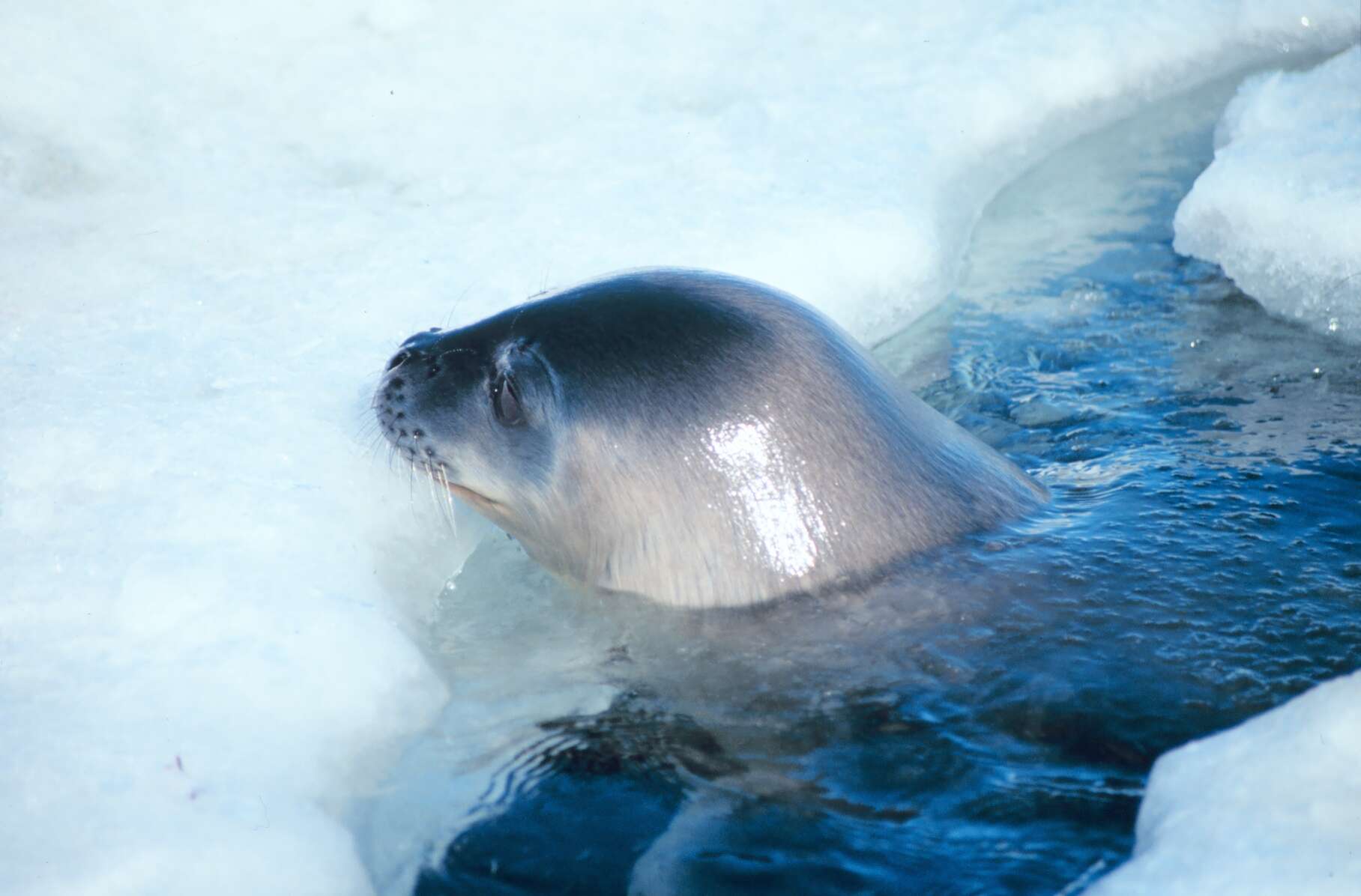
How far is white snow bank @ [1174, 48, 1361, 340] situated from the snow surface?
2.49ft

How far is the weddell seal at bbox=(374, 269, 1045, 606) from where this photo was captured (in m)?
2.44

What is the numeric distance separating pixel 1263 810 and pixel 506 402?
1476 mm

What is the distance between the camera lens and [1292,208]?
372 centimetres

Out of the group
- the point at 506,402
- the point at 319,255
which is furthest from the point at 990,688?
the point at 319,255

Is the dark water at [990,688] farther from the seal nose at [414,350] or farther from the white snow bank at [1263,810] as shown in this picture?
the seal nose at [414,350]

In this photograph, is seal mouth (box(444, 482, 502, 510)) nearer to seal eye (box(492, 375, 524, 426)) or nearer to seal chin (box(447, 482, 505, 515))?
seal chin (box(447, 482, 505, 515))

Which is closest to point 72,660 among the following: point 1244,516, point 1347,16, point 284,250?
point 284,250

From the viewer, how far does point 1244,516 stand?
2635 mm

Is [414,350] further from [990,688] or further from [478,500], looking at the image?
[990,688]

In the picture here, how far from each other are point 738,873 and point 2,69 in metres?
3.24

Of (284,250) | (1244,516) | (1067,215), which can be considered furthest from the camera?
(1067,215)

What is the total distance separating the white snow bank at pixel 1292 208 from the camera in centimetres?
357

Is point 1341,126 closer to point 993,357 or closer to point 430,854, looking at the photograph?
point 993,357

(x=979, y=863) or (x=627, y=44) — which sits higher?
(x=627, y=44)
